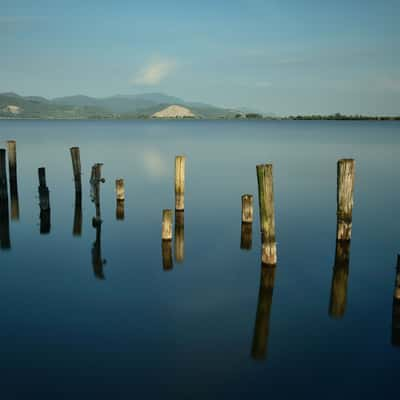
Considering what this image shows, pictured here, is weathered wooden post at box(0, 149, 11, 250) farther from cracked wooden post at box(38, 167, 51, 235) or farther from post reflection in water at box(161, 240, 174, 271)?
post reflection in water at box(161, 240, 174, 271)

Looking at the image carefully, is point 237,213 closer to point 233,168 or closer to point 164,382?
point 164,382

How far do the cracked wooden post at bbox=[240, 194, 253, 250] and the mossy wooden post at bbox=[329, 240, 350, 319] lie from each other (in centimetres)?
303

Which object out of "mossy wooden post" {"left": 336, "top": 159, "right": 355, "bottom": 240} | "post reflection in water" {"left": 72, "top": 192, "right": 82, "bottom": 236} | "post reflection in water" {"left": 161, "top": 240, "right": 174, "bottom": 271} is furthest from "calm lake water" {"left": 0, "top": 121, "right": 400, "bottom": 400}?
"mossy wooden post" {"left": 336, "top": 159, "right": 355, "bottom": 240}

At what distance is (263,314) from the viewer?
442 inches

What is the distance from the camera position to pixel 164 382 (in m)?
8.45

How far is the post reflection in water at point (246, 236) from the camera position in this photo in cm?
1629

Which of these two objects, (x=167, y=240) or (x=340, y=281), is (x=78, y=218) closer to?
(x=167, y=240)

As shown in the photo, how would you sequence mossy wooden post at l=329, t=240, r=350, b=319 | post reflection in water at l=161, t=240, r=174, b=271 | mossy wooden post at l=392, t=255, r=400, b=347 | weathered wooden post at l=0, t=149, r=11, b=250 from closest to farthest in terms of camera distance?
mossy wooden post at l=392, t=255, r=400, b=347, mossy wooden post at l=329, t=240, r=350, b=319, post reflection in water at l=161, t=240, r=174, b=271, weathered wooden post at l=0, t=149, r=11, b=250

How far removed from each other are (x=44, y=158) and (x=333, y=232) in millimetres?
34003

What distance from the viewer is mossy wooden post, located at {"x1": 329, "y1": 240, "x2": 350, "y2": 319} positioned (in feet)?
38.2

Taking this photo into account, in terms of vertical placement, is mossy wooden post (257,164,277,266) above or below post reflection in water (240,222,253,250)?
above

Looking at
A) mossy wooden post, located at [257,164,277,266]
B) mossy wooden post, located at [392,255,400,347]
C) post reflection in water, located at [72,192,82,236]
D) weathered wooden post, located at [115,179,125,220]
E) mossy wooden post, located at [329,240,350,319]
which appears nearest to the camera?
mossy wooden post, located at [392,255,400,347]

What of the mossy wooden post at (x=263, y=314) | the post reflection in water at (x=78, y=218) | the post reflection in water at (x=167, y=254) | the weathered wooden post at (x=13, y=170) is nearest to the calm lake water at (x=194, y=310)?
the mossy wooden post at (x=263, y=314)

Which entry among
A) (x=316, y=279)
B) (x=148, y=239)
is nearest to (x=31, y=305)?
(x=148, y=239)
